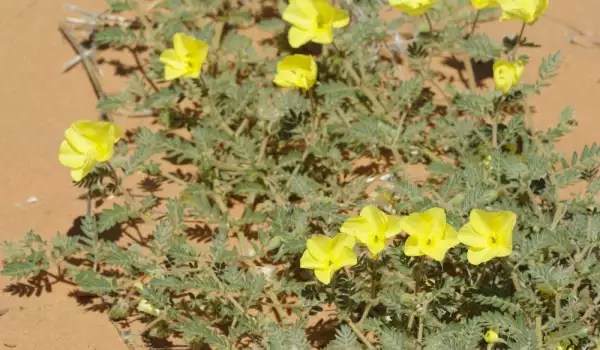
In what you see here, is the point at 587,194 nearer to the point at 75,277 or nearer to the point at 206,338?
the point at 206,338

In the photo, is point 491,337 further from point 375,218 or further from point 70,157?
point 70,157

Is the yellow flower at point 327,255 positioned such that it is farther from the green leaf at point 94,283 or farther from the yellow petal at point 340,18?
the yellow petal at point 340,18

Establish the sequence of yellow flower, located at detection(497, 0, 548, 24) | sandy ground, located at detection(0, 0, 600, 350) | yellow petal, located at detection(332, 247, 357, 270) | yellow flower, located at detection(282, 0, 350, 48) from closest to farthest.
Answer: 1. yellow petal, located at detection(332, 247, 357, 270)
2. sandy ground, located at detection(0, 0, 600, 350)
3. yellow flower, located at detection(497, 0, 548, 24)
4. yellow flower, located at detection(282, 0, 350, 48)

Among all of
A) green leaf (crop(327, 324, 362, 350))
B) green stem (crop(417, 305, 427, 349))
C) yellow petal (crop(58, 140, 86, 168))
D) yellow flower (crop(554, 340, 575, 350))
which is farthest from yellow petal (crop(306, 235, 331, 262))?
yellow petal (crop(58, 140, 86, 168))

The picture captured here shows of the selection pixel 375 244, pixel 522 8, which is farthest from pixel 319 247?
pixel 522 8

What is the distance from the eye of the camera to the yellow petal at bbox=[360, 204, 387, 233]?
2.67 metres

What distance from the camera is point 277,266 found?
3.35 metres

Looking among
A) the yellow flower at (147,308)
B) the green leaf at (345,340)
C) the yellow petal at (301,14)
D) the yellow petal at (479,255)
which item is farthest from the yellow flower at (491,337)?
the yellow petal at (301,14)

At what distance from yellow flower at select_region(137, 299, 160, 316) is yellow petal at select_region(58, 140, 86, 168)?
0.54 metres

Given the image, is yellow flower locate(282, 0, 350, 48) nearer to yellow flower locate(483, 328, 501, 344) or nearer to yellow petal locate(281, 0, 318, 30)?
yellow petal locate(281, 0, 318, 30)

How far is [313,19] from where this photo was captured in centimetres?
358

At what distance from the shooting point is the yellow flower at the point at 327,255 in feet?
8.76

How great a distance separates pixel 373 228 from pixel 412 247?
0.16 m

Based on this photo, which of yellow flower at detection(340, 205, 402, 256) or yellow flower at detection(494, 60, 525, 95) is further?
yellow flower at detection(494, 60, 525, 95)
